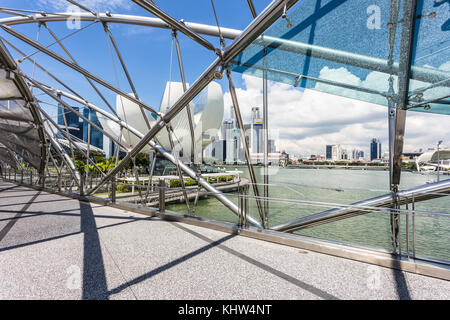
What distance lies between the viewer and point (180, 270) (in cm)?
282

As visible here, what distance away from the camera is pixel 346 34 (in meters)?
2.99

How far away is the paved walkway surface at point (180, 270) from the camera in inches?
91.4

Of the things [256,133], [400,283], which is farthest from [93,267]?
[256,133]

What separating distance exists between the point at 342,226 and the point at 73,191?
11054mm

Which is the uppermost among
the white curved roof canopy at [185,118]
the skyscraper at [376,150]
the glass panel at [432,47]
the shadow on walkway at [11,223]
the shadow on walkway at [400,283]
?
the white curved roof canopy at [185,118]

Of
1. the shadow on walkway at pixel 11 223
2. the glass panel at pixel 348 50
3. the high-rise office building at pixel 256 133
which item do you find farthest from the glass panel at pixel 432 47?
the shadow on walkway at pixel 11 223

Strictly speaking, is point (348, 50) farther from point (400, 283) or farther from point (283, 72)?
point (400, 283)

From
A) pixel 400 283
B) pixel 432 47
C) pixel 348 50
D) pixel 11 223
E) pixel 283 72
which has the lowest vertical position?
pixel 11 223

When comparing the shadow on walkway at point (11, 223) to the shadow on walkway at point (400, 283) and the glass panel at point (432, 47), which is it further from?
the glass panel at point (432, 47)

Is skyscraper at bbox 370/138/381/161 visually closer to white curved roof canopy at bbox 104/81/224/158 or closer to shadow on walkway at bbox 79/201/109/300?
shadow on walkway at bbox 79/201/109/300

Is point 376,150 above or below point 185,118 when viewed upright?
below

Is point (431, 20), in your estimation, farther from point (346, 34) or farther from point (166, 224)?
point (166, 224)

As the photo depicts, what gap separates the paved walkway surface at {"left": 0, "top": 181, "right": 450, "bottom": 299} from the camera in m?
2.32
